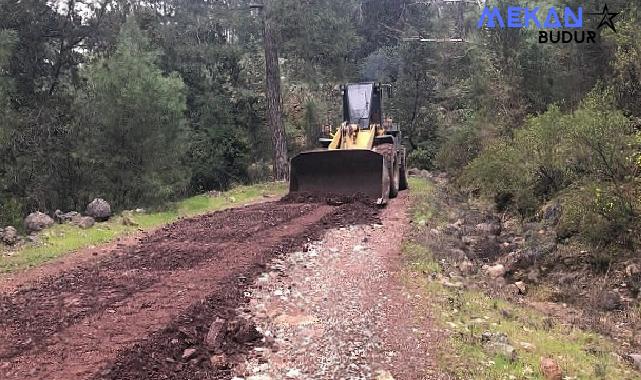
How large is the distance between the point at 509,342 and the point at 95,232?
8.49 m

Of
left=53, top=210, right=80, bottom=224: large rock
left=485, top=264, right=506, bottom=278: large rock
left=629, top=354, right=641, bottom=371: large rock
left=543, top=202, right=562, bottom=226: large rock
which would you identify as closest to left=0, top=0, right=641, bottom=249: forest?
left=543, top=202, right=562, bottom=226: large rock

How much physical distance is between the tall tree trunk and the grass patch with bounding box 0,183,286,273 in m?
4.29

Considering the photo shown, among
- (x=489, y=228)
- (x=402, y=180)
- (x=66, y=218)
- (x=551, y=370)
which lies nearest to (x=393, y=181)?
(x=402, y=180)

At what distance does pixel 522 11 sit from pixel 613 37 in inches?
340

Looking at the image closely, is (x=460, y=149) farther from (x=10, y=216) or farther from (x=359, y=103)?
(x=10, y=216)

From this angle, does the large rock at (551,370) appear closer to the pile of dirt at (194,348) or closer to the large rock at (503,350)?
the large rock at (503,350)

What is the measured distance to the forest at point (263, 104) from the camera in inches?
483

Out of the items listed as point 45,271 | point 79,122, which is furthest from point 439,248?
point 79,122

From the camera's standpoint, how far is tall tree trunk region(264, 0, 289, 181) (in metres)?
22.0

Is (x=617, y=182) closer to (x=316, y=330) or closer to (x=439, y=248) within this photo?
(x=439, y=248)

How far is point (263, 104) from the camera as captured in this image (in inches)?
1054

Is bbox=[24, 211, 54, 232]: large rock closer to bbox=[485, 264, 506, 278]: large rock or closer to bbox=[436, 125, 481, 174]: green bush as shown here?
bbox=[485, 264, 506, 278]: large rock

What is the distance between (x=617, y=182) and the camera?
31.7 ft

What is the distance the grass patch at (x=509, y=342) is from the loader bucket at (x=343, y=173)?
256 inches
